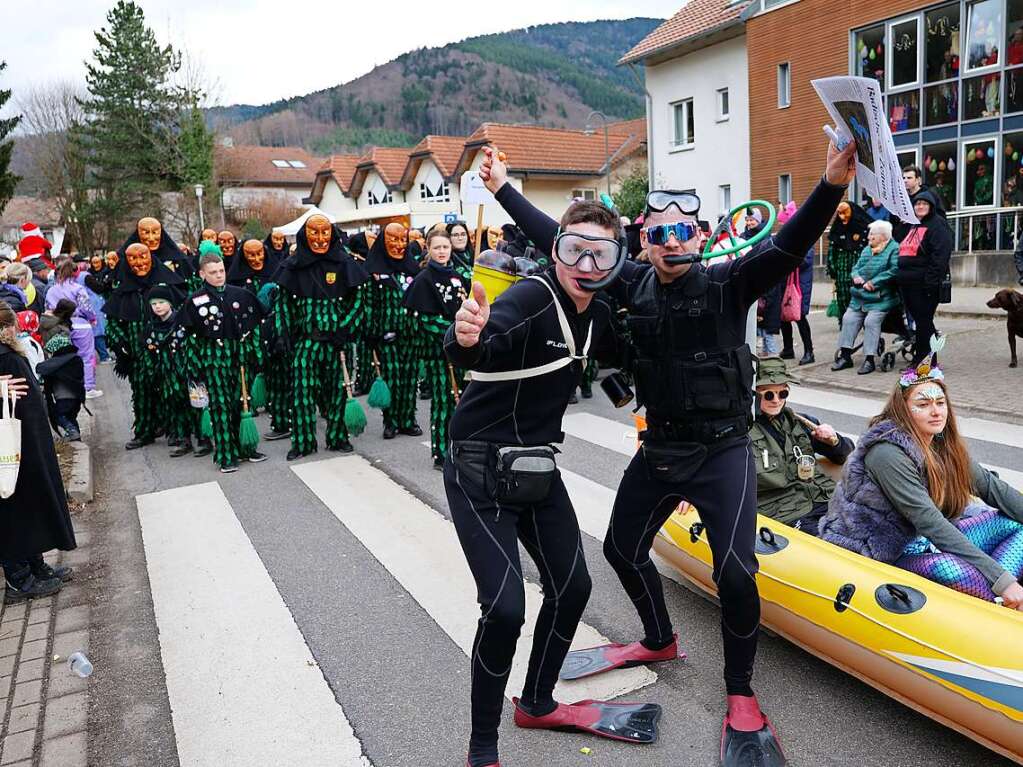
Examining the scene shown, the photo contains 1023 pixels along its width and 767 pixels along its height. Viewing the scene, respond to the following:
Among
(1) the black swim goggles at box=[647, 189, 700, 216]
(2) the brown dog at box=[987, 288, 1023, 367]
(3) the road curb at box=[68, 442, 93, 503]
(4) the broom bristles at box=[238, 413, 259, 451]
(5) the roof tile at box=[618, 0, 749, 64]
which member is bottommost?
(3) the road curb at box=[68, 442, 93, 503]

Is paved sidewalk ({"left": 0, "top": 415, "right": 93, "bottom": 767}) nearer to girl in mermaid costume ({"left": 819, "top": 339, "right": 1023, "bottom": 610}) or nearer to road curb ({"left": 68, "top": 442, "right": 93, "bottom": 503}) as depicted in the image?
road curb ({"left": 68, "top": 442, "right": 93, "bottom": 503})

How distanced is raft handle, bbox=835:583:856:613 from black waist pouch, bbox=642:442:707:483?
0.82m

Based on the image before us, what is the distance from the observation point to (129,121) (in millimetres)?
41188

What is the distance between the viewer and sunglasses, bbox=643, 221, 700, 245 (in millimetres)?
3229

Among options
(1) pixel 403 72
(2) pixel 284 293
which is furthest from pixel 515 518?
(1) pixel 403 72

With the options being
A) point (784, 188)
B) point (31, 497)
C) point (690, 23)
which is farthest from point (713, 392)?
point (690, 23)

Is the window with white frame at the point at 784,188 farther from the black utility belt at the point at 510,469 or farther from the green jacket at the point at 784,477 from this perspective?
the black utility belt at the point at 510,469

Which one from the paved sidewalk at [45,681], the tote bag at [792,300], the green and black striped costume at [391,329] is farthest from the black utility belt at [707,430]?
the tote bag at [792,300]

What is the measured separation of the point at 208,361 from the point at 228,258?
5641mm

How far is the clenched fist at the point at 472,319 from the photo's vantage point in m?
2.75

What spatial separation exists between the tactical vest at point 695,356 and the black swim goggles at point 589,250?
15.2 inches

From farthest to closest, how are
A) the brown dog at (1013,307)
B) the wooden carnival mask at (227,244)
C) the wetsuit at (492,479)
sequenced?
1. the wooden carnival mask at (227,244)
2. the brown dog at (1013,307)
3. the wetsuit at (492,479)

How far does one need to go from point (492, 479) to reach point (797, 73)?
23.4 meters

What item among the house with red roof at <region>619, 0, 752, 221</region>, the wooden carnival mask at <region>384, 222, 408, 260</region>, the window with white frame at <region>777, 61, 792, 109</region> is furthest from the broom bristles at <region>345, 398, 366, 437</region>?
the window with white frame at <region>777, 61, 792, 109</region>
